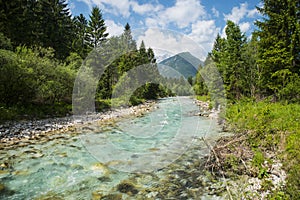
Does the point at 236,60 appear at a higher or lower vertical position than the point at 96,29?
lower

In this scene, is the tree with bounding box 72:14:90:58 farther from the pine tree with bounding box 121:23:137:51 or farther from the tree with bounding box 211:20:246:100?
the tree with bounding box 211:20:246:100

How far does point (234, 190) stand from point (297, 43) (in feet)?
39.1

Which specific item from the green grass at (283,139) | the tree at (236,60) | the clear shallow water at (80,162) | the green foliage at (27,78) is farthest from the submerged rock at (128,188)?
the tree at (236,60)

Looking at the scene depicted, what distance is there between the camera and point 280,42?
41.7 ft

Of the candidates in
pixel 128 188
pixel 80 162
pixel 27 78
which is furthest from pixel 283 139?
pixel 27 78

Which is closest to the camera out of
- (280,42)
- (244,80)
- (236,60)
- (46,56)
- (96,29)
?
(280,42)

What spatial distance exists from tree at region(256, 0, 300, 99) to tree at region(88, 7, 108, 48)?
1094 inches

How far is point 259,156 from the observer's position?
19.4ft

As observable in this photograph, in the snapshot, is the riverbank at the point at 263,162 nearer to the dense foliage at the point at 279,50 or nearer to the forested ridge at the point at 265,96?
the forested ridge at the point at 265,96

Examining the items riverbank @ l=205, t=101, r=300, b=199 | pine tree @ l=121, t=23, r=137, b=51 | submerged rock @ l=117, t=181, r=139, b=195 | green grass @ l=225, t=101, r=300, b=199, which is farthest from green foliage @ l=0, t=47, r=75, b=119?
pine tree @ l=121, t=23, r=137, b=51

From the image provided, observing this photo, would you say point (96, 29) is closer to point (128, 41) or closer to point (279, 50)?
point (128, 41)

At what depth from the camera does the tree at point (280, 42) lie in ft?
40.9

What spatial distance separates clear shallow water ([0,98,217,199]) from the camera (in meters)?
5.38

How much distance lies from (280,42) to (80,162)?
13804mm
